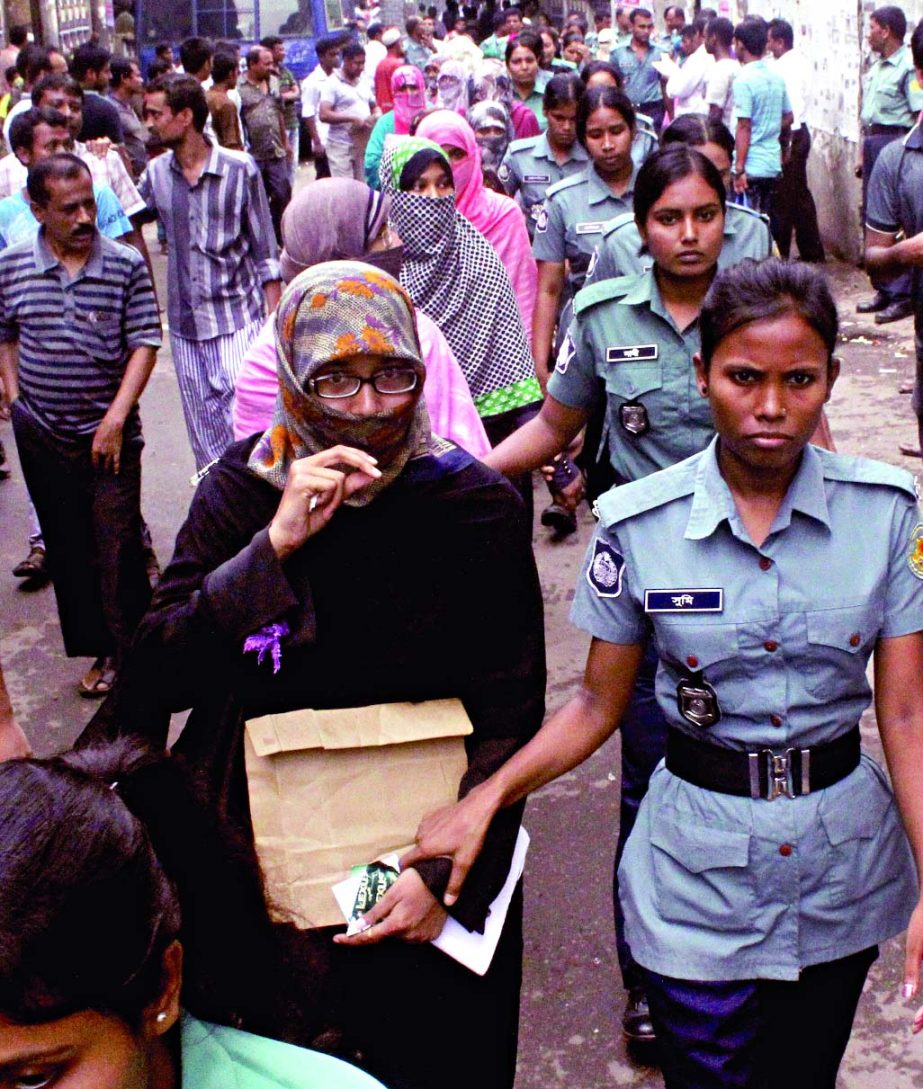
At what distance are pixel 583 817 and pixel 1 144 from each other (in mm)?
8113

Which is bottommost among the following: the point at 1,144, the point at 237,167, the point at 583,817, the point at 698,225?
the point at 583,817

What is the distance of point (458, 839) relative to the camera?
2.39 meters

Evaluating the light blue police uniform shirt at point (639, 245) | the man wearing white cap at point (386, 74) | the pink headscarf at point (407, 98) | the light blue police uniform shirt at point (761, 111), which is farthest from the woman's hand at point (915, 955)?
the man wearing white cap at point (386, 74)

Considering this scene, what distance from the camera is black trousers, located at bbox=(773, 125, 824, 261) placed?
12602 millimetres

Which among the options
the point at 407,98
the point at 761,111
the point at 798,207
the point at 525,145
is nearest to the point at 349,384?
the point at 525,145

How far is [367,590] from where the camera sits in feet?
7.94

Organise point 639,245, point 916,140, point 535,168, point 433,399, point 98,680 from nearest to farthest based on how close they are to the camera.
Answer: point 433,399
point 639,245
point 98,680
point 916,140
point 535,168

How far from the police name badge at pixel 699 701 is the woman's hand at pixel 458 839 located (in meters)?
0.34

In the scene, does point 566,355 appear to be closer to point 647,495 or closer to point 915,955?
point 647,495

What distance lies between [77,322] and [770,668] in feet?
11.7

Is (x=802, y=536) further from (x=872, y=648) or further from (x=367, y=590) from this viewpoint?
(x=367, y=590)

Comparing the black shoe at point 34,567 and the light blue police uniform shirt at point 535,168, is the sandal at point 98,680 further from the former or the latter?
the light blue police uniform shirt at point 535,168

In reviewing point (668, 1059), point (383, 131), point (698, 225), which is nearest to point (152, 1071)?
point (668, 1059)

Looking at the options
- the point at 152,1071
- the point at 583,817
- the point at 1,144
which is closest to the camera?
the point at 152,1071
